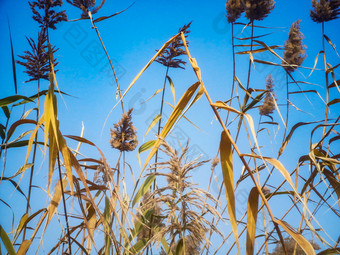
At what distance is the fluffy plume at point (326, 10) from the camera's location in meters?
1.69

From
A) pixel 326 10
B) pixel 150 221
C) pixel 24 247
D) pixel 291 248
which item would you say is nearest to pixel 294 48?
pixel 326 10

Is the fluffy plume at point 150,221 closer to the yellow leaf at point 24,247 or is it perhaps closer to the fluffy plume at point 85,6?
the yellow leaf at point 24,247

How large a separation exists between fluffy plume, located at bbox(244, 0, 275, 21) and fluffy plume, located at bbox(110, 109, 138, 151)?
96 cm

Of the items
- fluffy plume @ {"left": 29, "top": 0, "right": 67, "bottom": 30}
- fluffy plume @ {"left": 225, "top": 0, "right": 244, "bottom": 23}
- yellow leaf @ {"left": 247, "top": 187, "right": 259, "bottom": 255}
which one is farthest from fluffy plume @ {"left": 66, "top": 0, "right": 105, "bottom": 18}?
yellow leaf @ {"left": 247, "top": 187, "right": 259, "bottom": 255}

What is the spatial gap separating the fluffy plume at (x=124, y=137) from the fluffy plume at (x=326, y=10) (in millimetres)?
1313

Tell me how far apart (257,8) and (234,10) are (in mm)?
157

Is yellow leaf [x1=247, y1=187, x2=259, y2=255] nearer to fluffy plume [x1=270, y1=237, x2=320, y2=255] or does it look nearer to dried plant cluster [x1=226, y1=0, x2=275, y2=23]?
fluffy plume [x1=270, y1=237, x2=320, y2=255]

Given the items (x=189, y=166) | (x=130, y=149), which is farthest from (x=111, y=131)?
(x=189, y=166)

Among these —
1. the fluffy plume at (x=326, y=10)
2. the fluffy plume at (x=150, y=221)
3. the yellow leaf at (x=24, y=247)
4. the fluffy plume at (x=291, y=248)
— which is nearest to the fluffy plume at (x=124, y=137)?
the fluffy plume at (x=150, y=221)

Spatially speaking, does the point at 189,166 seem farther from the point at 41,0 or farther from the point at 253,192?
the point at 41,0

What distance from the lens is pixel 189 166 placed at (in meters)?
1.02

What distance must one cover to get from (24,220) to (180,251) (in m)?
0.57

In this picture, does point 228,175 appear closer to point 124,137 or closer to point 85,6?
point 124,137

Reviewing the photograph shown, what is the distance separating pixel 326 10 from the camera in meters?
1.70
